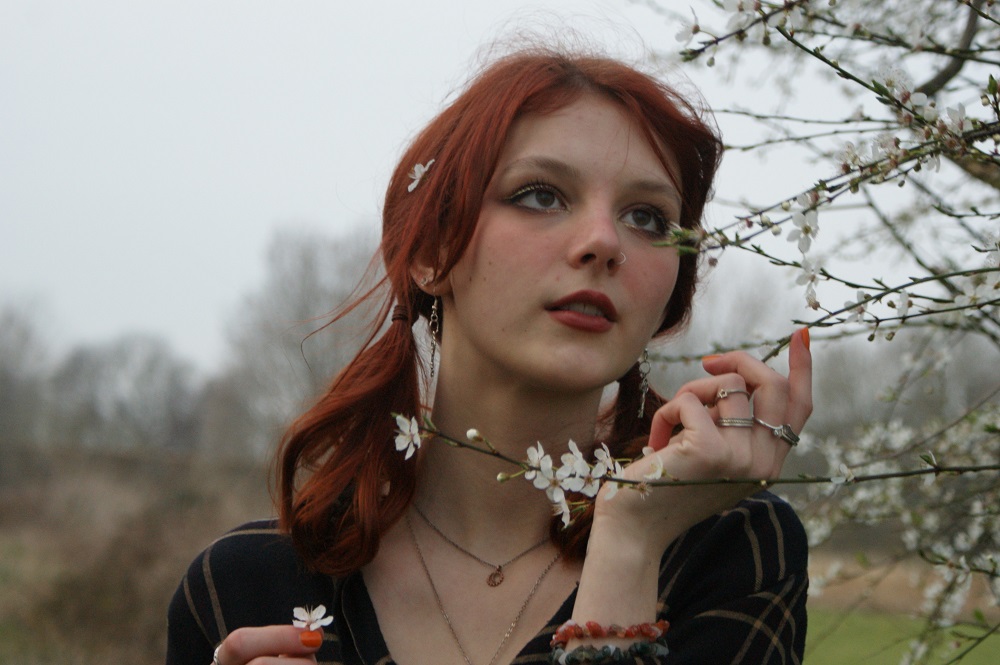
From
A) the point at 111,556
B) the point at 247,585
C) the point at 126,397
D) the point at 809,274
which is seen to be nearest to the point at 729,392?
the point at 809,274

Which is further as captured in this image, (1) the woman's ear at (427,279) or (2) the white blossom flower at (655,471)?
(1) the woman's ear at (427,279)

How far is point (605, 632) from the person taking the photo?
1495 mm

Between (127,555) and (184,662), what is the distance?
1137cm

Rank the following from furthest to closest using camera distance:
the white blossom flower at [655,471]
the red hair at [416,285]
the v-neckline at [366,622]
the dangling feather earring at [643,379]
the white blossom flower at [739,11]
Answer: the dangling feather earring at [643,379] → the red hair at [416,285] → the v-neckline at [366,622] → the white blossom flower at [655,471] → the white blossom flower at [739,11]

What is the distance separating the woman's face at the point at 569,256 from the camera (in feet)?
5.57

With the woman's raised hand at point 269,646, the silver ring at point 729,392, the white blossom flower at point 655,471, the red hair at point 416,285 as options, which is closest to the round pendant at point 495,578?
the red hair at point 416,285

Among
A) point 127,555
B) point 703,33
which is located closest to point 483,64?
point 703,33

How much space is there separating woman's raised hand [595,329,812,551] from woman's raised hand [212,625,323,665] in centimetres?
54

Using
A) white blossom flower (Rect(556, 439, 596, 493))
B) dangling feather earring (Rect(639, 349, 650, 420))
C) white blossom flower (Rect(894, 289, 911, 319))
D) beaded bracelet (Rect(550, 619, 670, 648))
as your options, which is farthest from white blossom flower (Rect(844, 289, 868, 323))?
dangling feather earring (Rect(639, 349, 650, 420))

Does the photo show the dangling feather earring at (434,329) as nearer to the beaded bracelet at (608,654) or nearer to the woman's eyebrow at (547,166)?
the woman's eyebrow at (547,166)

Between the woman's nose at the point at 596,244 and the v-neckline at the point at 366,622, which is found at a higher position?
the woman's nose at the point at 596,244

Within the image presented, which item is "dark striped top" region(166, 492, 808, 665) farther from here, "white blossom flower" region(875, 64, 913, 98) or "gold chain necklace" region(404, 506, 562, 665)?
"white blossom flower" region(875, 64, 913, 98)

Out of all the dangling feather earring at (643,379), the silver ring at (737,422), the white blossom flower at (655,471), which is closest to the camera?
the white blossom flower at (655,471)

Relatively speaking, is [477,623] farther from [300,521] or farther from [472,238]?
[472,238]
